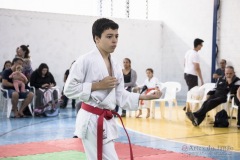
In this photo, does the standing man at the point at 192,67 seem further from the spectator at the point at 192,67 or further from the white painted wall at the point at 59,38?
the white painted wall at the point at 59,38

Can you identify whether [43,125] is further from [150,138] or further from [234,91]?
[234,91]

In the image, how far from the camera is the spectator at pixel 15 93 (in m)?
8.64

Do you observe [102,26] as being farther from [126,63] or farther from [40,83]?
[40,83]

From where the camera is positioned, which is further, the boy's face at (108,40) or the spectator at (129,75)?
the spectator at (129,75)

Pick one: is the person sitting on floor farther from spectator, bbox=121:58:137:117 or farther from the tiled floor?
spectator, bbox=121:58:137:117

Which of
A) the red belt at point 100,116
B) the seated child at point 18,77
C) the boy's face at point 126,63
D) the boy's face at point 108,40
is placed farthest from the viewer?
the boy's face at point 126,63

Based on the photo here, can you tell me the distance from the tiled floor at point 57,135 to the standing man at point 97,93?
241 cm

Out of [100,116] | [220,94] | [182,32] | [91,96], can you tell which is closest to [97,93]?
[91,96]

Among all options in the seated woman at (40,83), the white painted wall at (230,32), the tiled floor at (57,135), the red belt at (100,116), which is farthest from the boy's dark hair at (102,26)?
the white painted wall at (230,32)

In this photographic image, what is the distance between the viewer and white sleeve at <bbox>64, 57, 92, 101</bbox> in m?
2.67

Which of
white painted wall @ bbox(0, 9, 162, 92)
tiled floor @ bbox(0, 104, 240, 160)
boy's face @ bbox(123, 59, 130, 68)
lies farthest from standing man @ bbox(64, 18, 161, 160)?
white painted wall @ bbox(0, 9, 162, 92)

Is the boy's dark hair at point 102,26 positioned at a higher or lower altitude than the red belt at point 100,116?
higher

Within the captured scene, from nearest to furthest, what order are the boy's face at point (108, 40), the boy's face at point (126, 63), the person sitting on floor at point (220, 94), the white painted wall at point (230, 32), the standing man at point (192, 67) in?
the boy's face at point (108, 40) → the person sitting on floor at point (220, 94) → the boy's face at point (126, 63) → the standing man at point (192, 67) → the white painted wall at point (230, 32)

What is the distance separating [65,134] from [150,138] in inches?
52.3
